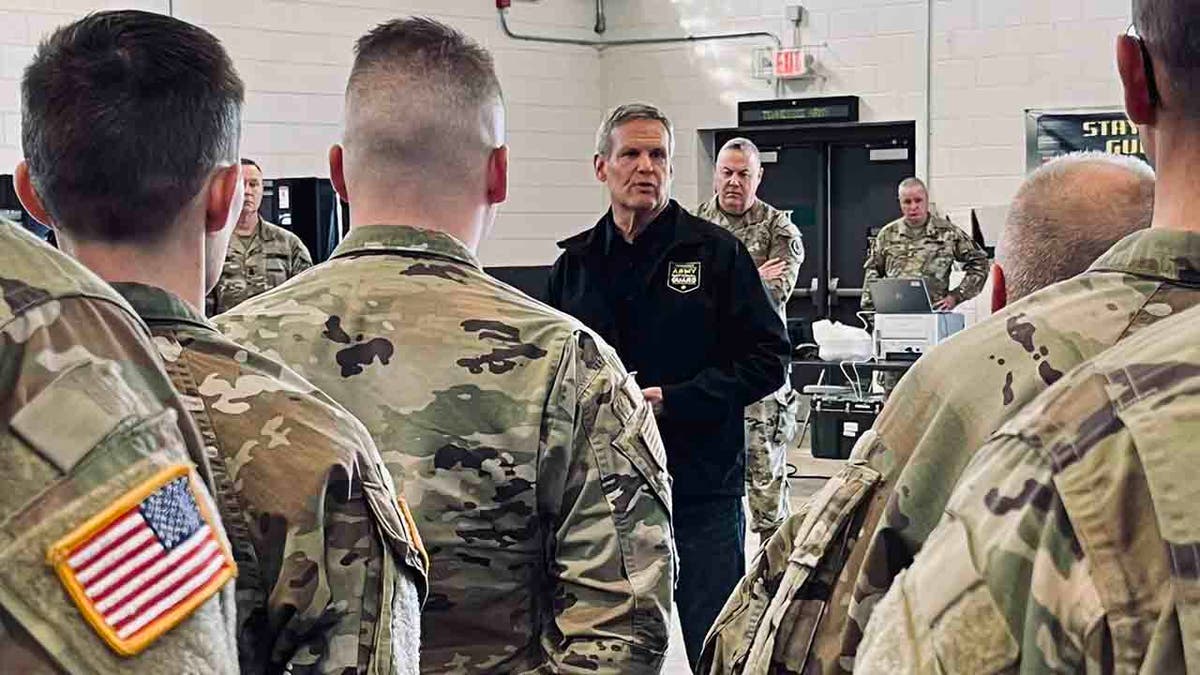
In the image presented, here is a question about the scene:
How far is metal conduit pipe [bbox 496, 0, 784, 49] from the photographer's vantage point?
36.0 feet

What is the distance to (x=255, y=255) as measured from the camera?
7398 mm

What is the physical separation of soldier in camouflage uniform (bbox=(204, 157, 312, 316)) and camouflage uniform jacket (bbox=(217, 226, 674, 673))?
5381 millimetres

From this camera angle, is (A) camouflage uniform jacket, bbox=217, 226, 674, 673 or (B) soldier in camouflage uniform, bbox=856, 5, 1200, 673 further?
(A) camouflage uniform jacket, bbox=217, 226, 674, 673

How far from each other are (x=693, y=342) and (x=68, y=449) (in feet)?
9.54

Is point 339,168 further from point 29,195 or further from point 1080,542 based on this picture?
point 1080,542

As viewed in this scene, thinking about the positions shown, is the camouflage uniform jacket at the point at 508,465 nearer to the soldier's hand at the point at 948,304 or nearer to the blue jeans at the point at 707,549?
the blue jeans at the point at 707,549

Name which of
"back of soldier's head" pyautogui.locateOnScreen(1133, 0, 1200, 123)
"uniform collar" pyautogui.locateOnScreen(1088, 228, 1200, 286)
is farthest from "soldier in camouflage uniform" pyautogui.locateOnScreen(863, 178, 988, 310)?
"back of soldier's head" pyautogui.locateOnScreen(1133, 0, 1200, 123)

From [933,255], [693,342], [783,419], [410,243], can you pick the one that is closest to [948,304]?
Result: [933,255]

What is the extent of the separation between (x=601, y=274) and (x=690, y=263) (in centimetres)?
23

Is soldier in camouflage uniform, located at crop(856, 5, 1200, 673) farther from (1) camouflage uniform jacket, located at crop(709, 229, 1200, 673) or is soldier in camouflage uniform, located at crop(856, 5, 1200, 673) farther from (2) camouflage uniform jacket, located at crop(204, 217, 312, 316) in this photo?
(2) camouflage uniform jacket, located at crop(204, 217, 312, 316)

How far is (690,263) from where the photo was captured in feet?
12.2

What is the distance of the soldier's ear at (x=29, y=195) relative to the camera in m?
1.41

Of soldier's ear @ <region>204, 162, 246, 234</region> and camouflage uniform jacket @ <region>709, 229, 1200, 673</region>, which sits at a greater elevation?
soldier's ear @ <region>204, 162, 246, 234</region>

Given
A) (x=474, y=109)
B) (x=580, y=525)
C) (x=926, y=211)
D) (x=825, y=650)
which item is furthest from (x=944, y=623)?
(x=926, y=211)
